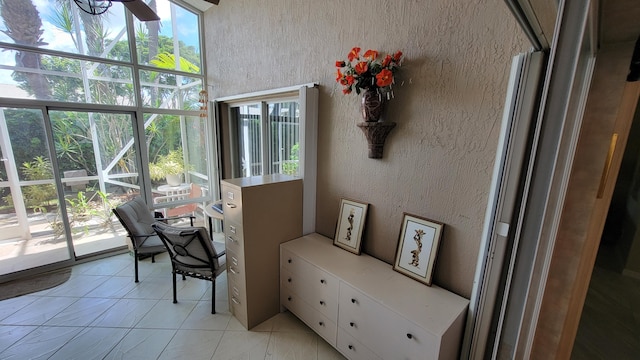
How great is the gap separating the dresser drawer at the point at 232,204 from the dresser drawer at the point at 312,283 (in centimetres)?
53

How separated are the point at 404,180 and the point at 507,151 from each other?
625 mm

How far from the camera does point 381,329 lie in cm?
142

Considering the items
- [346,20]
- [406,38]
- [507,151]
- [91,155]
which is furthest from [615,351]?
[91,155]

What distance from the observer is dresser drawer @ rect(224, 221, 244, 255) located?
6.23 feet

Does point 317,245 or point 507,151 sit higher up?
point 507,151

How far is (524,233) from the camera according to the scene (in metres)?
0.73

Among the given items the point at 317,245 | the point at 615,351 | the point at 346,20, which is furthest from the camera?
the point at 317,245

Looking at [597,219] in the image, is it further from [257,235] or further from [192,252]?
[192,252]

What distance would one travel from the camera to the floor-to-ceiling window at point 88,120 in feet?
8.27

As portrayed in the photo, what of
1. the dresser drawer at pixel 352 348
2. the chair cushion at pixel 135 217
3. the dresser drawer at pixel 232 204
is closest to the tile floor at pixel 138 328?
the dresser drawer at pixel 352 348

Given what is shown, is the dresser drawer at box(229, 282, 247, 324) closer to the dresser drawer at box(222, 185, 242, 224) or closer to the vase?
the dresser drawer at box(222, 185, 242, 224)

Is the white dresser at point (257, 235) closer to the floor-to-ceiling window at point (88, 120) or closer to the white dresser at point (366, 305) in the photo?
the white dresser at point (366, 305)

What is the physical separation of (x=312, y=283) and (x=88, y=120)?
3357 millimetres

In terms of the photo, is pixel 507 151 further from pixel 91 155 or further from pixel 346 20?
pixel 91 155
